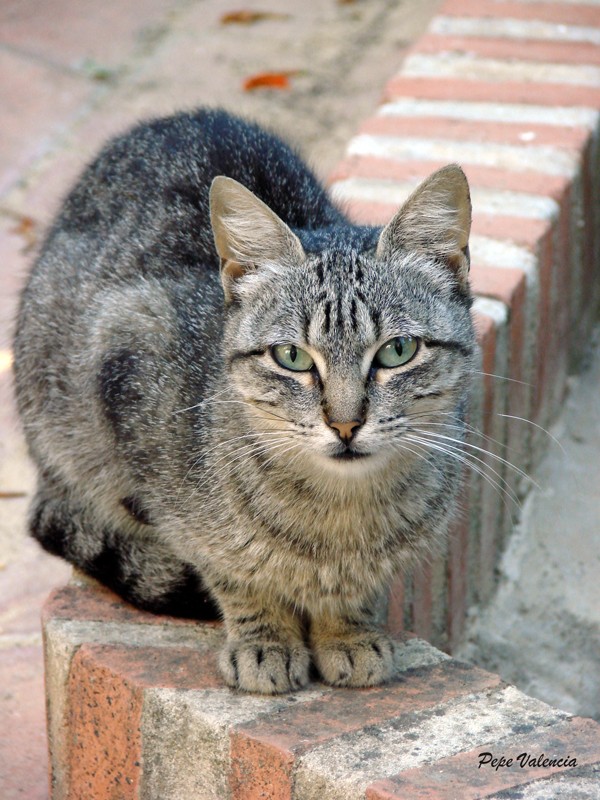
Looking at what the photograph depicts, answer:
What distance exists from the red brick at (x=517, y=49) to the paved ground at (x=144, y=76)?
762mm

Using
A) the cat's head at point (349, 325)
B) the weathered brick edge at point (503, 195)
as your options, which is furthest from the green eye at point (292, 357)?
the weathered brick edge at point (503, 195)

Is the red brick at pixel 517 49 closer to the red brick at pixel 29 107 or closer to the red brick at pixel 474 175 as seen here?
the red brick at pixel 474 175

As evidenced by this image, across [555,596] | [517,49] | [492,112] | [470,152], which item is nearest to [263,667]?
[555,596]

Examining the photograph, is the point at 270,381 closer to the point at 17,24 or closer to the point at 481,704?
the point at 481,704

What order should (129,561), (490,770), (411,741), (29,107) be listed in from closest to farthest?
(490,770), (411,741), (129,561), (29,107)

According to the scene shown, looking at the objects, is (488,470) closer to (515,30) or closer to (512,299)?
(512,299)

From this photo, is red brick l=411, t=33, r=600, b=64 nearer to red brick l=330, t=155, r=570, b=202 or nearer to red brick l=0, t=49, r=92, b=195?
red brick l=330, t=155, r=570, b=202

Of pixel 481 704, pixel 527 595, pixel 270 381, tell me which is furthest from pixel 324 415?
pixel 527 595

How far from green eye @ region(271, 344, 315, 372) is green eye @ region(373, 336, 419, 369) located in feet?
0.40

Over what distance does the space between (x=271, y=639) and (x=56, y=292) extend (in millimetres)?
1019

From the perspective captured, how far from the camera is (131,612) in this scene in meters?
2.52

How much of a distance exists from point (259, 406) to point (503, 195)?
134 centimetres

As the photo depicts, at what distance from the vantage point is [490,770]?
6.40ft

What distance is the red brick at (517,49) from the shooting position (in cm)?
388
